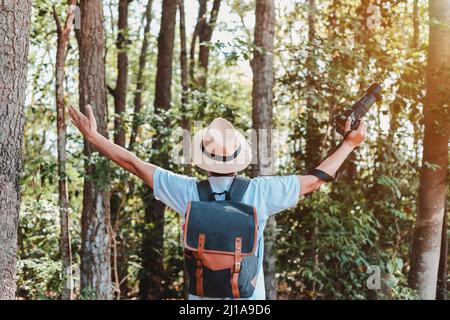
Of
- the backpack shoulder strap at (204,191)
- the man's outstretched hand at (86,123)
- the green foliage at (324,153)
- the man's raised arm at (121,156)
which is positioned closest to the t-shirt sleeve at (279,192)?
the backpack shoulder strap at (204,191)

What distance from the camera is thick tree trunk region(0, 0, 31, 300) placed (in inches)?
184

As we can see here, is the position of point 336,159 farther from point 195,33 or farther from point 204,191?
point 195,33

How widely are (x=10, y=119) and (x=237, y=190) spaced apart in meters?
1.83

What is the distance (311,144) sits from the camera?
1017 cm

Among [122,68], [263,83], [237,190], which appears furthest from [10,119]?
[122,68]

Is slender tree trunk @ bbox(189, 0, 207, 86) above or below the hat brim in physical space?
above

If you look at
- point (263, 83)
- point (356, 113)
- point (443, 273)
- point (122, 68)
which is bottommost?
point (443, 273)

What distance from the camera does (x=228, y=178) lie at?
3.75 m

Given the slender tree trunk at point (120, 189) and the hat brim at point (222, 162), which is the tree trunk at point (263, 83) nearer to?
the slender tree trunk at point (120, 189)

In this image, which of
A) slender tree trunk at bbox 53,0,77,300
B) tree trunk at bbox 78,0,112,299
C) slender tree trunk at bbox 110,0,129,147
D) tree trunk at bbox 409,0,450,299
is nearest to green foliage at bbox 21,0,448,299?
tree trunk at bbox 409,0,450,299

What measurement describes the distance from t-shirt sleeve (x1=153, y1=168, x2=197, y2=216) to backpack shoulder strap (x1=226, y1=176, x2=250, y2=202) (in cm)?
19

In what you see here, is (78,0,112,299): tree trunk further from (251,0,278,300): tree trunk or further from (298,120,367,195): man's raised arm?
(298,120,367,195): man's raised arm

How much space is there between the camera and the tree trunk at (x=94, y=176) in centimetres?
808

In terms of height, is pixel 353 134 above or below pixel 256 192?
above
